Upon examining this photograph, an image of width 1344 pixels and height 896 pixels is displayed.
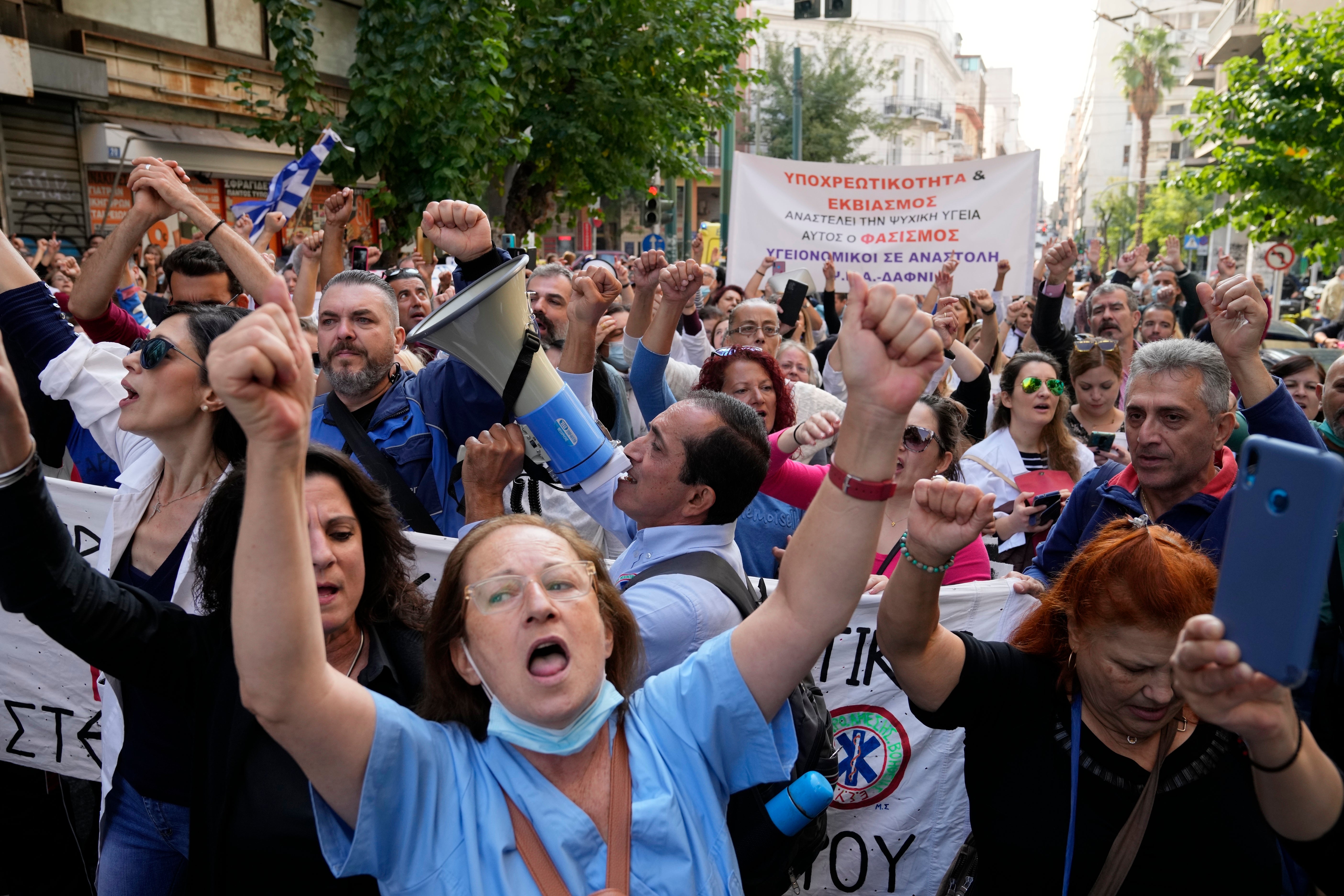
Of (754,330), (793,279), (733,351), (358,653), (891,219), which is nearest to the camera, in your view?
(358,653)

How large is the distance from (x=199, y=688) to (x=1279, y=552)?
1.91 m

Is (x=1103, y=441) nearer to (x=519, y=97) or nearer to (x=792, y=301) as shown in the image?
(x=792, y=301)

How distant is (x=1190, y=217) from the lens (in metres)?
50.1

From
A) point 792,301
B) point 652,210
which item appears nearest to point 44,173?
point 652,210

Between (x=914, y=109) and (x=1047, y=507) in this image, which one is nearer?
(x=1047, y=507)

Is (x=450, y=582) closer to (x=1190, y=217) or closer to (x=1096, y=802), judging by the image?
(x=1096, y=802)

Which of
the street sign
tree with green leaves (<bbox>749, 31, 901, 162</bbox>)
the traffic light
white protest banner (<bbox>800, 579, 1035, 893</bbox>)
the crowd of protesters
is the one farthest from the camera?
tree with green leaves (<bbox>749, 31, 901, 162</bbox>)

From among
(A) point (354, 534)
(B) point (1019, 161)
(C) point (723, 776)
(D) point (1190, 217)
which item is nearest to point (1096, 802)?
(C) point (723, 776)

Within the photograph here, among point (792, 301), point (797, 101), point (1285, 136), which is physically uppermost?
point (797, 101)

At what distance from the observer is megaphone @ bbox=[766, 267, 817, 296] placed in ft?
26.9

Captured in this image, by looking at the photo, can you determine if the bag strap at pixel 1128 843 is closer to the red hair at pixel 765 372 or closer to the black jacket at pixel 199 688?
the black jacket at pixel 199 688

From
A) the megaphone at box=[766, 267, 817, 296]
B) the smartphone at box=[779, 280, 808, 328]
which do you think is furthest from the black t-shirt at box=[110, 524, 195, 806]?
the megaphone at box=[766, 267, 817, 296]

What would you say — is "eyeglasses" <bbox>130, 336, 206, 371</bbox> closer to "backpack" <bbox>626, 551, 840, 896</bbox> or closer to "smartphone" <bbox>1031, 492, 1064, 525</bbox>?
"backpack" <bbox>626, 551, 840, 896</bbox>

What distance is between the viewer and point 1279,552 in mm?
1295
